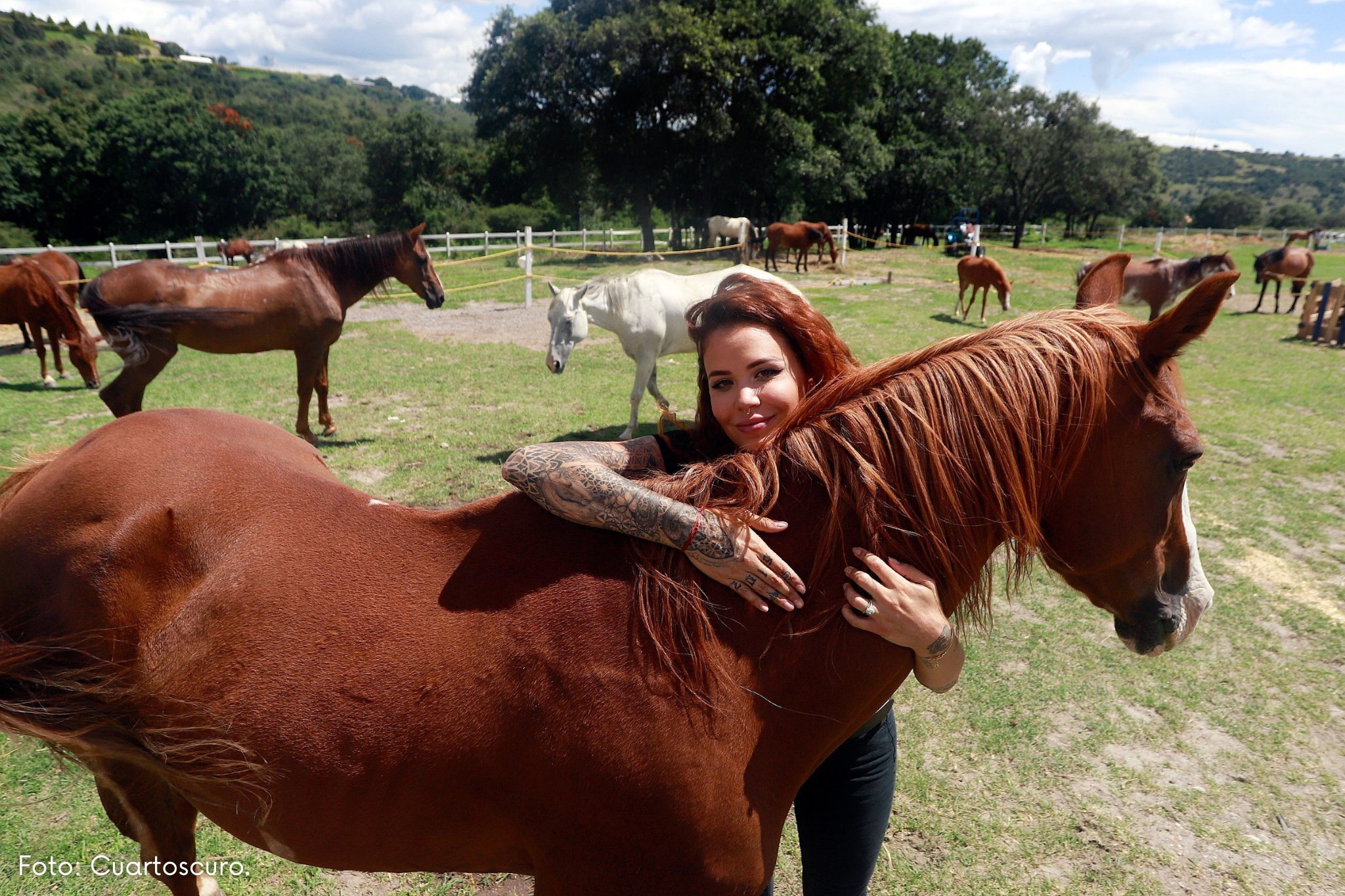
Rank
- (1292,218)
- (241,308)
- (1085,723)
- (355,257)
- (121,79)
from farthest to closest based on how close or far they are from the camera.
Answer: (121,79) < (1292,218) < (355,257) < (241,308) < (1085,723)

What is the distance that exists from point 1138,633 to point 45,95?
85.4 m

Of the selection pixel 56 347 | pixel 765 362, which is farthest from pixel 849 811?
pixel 56 347

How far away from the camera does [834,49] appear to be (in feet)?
92.8

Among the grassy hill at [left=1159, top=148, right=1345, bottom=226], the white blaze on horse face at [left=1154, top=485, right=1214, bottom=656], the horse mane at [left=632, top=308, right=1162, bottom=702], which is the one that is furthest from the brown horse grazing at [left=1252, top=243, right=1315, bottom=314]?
the grassy hill at [left=1159, top=148, right=1345, bottom=226]

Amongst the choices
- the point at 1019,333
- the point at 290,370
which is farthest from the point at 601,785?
the point at 290,370

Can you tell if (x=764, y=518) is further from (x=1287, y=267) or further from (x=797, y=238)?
(x=797, y=238)

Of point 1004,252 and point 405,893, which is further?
point 1004,252

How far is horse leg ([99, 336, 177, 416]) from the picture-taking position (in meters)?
6.43

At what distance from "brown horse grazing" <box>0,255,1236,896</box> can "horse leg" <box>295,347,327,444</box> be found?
18.7 ft

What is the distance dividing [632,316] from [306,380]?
342 cm

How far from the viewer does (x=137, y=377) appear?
648 cm

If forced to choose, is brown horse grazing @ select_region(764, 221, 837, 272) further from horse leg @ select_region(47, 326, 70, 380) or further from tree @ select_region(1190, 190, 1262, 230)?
tree @ select_region(1190, 190, 1262, 230)

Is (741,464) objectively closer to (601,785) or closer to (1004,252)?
(601,785)

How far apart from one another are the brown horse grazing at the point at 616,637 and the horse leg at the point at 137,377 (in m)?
6.24
